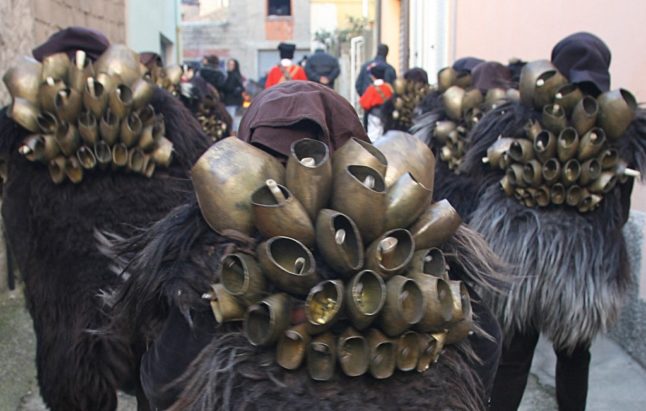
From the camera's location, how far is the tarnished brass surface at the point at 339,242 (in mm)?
1388

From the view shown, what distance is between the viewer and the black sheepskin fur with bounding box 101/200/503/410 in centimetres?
142

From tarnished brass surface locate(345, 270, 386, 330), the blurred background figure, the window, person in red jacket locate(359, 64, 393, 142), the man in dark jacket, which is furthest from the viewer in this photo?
the window

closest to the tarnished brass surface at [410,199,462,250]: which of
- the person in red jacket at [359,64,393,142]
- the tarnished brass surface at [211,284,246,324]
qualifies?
the tarnished brass surface at [211,284,246,324]

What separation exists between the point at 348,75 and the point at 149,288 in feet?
78.1

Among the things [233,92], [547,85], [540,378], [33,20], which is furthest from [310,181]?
[233,92]

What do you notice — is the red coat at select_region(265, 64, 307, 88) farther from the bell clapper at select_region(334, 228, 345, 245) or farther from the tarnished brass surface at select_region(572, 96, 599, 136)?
the bell clapper at select_region(334, 228, 345, 245)

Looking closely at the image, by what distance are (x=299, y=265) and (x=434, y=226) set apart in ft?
0.89

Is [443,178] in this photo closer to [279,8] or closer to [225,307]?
[225,307]

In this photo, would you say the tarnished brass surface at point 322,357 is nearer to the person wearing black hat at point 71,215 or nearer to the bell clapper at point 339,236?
the bell clapper at point 339,236

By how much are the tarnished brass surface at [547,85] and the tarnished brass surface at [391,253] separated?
1.87 m

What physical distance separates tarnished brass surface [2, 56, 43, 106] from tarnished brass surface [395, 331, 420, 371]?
201 cm

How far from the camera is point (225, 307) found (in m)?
1.43

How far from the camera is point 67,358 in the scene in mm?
2867

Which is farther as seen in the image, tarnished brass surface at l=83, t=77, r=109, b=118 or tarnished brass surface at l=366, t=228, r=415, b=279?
tarnished brass surface at l=83, t=77, r=109, b=118
